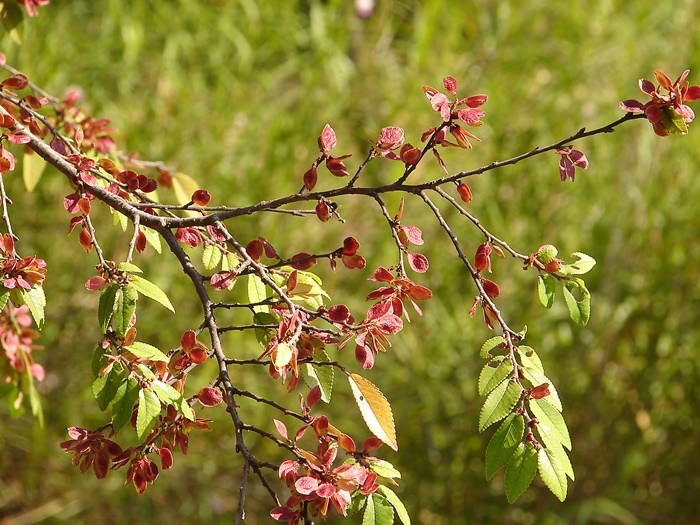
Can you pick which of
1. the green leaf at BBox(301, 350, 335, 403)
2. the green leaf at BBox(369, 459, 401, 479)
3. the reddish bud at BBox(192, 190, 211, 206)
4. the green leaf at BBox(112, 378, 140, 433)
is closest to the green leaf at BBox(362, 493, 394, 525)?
the green leaf at BBox(369, 459, 401, 479)

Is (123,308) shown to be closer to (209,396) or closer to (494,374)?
(209,396)

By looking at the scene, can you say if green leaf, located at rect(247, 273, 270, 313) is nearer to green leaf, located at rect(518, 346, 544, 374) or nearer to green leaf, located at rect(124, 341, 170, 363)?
green leaf, located at rect(124, 341, 170, 363)

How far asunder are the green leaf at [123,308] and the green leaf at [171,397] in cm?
7

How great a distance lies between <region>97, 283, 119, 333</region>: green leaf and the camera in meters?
0.85

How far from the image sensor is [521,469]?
812 millimetres

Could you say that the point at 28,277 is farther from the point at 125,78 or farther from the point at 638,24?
the point at 638,24

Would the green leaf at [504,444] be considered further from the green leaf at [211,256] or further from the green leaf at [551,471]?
the green leaf at [211,256]

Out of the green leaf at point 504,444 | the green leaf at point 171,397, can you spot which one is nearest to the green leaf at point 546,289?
the green leaf at point 504,444

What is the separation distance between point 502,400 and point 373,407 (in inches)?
4.8

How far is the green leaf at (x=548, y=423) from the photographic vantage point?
820mm

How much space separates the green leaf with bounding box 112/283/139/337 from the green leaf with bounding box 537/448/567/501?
0.40 meters

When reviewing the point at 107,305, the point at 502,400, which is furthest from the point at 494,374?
the point at 107,305

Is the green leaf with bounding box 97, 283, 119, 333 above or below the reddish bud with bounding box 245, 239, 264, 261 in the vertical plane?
below

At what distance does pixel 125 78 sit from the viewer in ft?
10.1
